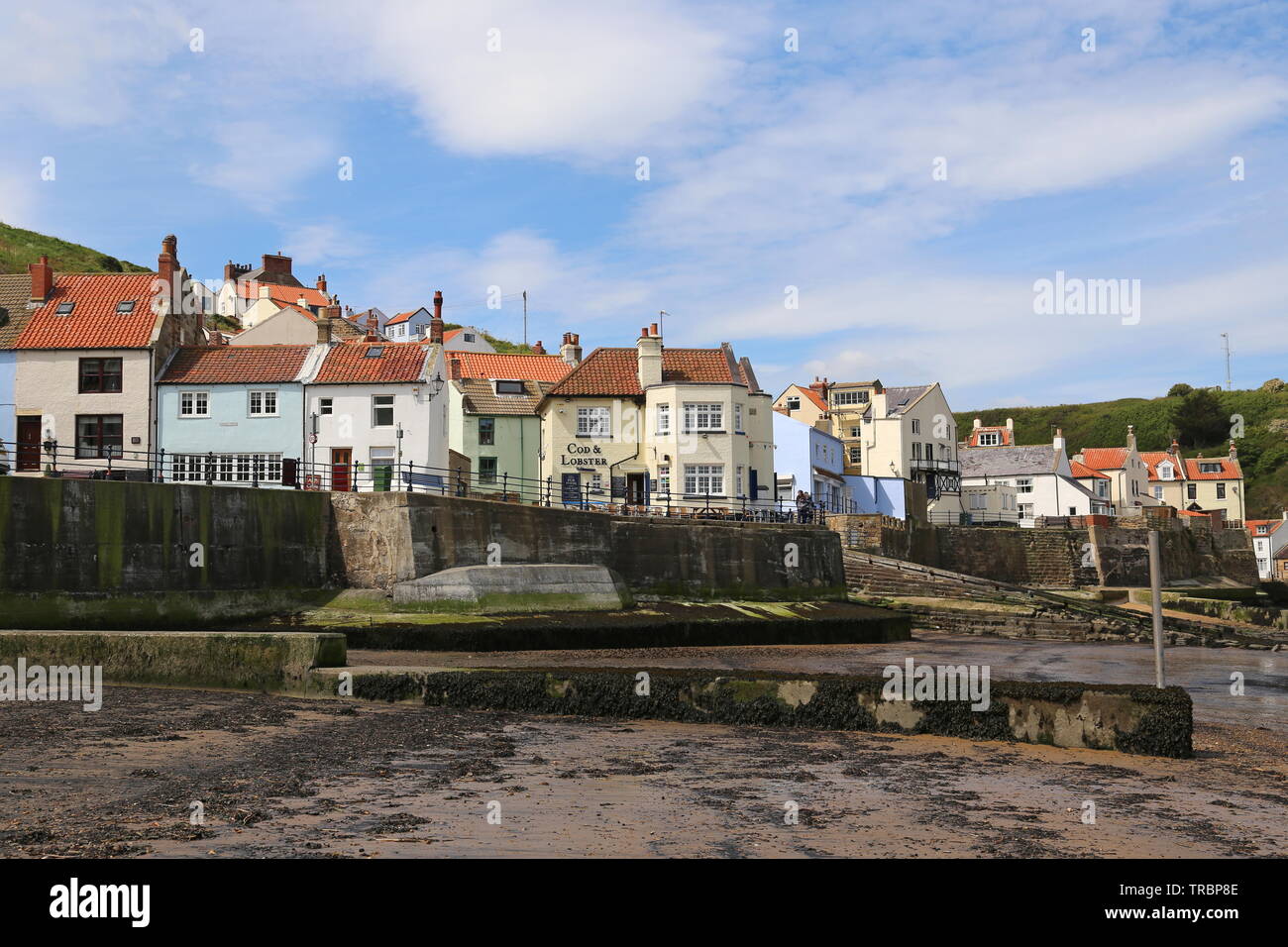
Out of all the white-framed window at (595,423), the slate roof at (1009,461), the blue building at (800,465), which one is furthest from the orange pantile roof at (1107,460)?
the white-framed window at (595,423)

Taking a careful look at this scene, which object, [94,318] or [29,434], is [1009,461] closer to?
[94,318]

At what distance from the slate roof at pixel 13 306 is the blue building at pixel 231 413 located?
225 inches

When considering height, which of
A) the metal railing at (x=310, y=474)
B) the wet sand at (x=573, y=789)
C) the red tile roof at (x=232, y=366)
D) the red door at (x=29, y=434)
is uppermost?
the red tile roof at (x=232, y=366)

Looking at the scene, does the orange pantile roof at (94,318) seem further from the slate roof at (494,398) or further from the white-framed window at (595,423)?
the white-framed window at (595,423)

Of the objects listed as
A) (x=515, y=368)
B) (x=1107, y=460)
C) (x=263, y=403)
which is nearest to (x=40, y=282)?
(x=263, y=403)

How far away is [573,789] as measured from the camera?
9383 mm

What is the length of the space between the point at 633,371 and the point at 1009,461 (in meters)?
52.3

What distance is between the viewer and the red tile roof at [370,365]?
149 ft

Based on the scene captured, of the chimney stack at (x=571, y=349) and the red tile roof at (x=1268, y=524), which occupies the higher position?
the chimney stack at (x=571, y=349)

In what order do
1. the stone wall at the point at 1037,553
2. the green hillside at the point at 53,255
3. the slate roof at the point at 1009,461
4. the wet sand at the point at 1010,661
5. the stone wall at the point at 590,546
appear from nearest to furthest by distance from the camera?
the wet sand at the point at 1010,661, the stone wall at the point at 590,546, the stone wall at the point at 1037,553, the green hillside at the point at 53,255, the slate roof at the point at 1009,461

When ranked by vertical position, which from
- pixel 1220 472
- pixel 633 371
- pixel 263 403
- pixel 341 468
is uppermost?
pixel 633 371
